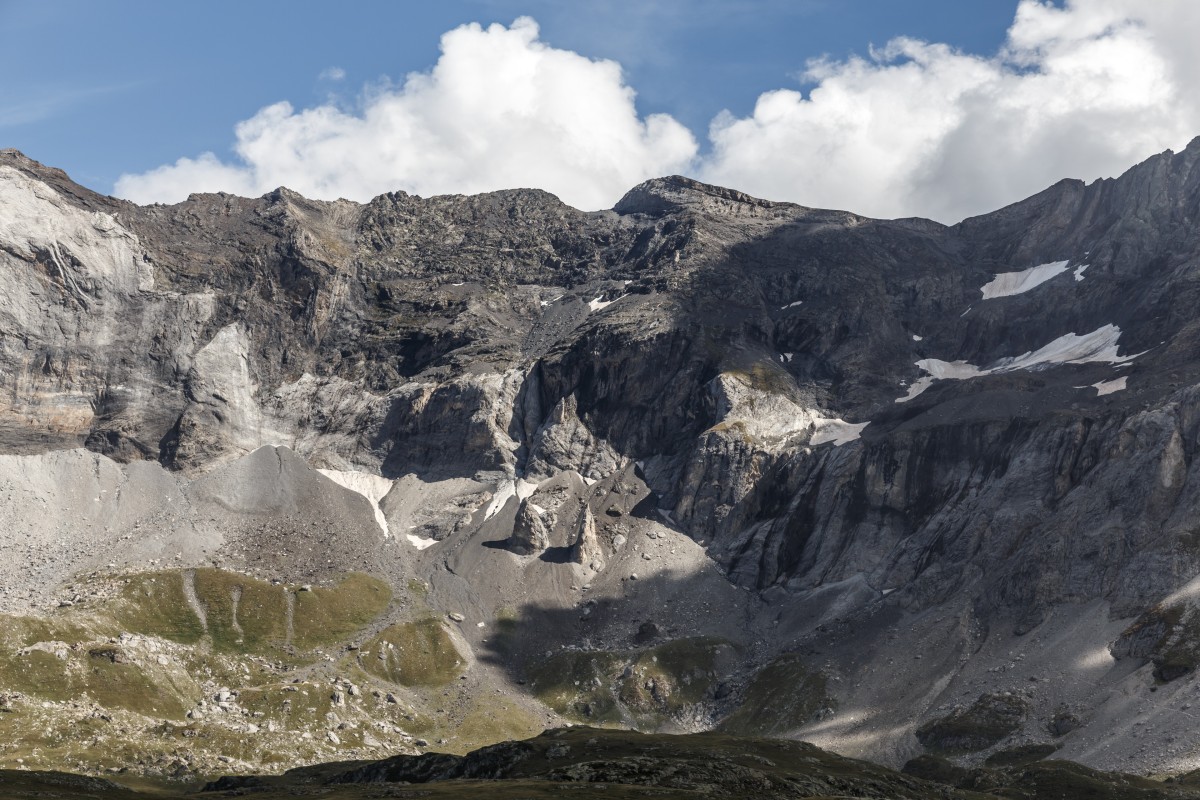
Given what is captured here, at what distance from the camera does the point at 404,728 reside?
611 ft

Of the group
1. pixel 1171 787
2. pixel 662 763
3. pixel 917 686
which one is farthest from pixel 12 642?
pixel 1171 787

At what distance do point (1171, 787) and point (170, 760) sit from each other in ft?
388

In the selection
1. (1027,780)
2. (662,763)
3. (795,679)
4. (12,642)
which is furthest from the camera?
(795,679)

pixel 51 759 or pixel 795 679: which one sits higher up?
pixel 795 679

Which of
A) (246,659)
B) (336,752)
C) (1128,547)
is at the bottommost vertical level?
(336,752)

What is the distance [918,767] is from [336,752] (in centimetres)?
8280

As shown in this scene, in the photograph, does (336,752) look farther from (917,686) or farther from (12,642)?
(917,686)

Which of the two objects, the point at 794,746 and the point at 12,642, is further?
the point at 12,642

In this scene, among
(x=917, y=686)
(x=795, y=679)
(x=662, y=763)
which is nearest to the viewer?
(x=662, y=763)

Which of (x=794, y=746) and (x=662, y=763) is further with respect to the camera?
(x=794, y=746)

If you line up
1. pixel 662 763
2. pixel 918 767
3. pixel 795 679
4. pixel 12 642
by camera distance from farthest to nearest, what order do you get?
pixel 795 679, pixel 12 642, pixel 918 767, pixel 662 763

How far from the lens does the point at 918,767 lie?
16225 cm

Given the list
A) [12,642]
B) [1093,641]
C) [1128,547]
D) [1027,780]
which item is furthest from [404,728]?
[1128,547]

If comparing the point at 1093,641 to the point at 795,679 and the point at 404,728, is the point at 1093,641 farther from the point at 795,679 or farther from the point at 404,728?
the point at 404,728
